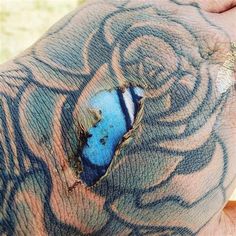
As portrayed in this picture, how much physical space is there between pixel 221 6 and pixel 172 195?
1.53 ft

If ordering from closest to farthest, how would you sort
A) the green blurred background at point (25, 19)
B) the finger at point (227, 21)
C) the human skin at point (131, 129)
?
1. the human skin at point (131, 129)
2. the finger at point (227, 21)
3. the green blurred background at point (25, 19)

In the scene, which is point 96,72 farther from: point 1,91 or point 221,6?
point 221,6

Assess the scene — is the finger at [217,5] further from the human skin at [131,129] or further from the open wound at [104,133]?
the open wound at [104,133]

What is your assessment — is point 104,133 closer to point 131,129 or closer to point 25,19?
point 131,129

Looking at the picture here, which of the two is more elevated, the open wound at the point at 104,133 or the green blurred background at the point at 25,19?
the open wound at the point at 104,133

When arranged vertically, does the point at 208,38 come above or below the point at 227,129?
above

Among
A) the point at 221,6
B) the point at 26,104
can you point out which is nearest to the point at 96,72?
the point at 26,104

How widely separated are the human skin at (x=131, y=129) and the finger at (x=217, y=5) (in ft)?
0.14

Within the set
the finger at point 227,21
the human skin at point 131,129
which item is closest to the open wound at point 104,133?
the human skin at point 131,129

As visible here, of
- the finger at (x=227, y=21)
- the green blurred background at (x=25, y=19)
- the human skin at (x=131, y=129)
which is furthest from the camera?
the green blurred background at (x=25, y=19)

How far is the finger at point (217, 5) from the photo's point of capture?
127 centimetres

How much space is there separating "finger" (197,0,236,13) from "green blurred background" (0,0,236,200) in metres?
1.43

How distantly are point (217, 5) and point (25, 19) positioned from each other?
150 cm

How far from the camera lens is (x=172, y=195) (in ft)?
3.76
